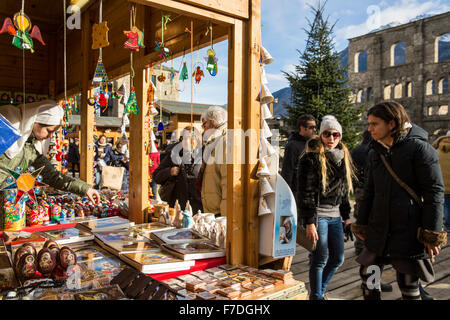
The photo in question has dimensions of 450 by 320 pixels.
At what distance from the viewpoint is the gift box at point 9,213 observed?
8.18ft

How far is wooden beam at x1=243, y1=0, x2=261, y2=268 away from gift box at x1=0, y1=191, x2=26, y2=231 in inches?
73.6

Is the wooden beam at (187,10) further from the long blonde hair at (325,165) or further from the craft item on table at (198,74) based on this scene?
the long blonde hair at (325,165)

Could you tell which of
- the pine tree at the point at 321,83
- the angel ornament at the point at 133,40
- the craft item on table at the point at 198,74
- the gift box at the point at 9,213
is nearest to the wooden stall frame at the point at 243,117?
the angel ornament at the point at 133,40

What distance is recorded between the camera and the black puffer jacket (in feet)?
8.98

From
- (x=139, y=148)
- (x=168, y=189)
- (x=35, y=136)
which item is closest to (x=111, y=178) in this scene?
(x=168, y=189)

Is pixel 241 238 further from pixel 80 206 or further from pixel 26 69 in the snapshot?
pixel 26 69

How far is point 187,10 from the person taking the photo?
170 cm

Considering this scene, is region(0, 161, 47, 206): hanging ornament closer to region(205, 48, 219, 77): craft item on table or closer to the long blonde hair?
region(205, 48, 219, 77): craft item on table

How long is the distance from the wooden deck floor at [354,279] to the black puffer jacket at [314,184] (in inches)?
39.2

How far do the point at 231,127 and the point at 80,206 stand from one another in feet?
7.03

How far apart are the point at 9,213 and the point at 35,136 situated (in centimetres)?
66

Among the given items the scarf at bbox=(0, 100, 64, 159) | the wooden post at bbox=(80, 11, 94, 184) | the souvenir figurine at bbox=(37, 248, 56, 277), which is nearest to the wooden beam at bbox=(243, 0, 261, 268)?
the souvenir figurine at bbox=(37, 248, 56, 277)

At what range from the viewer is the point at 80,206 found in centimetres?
328

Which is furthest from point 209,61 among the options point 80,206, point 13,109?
point 80,206
